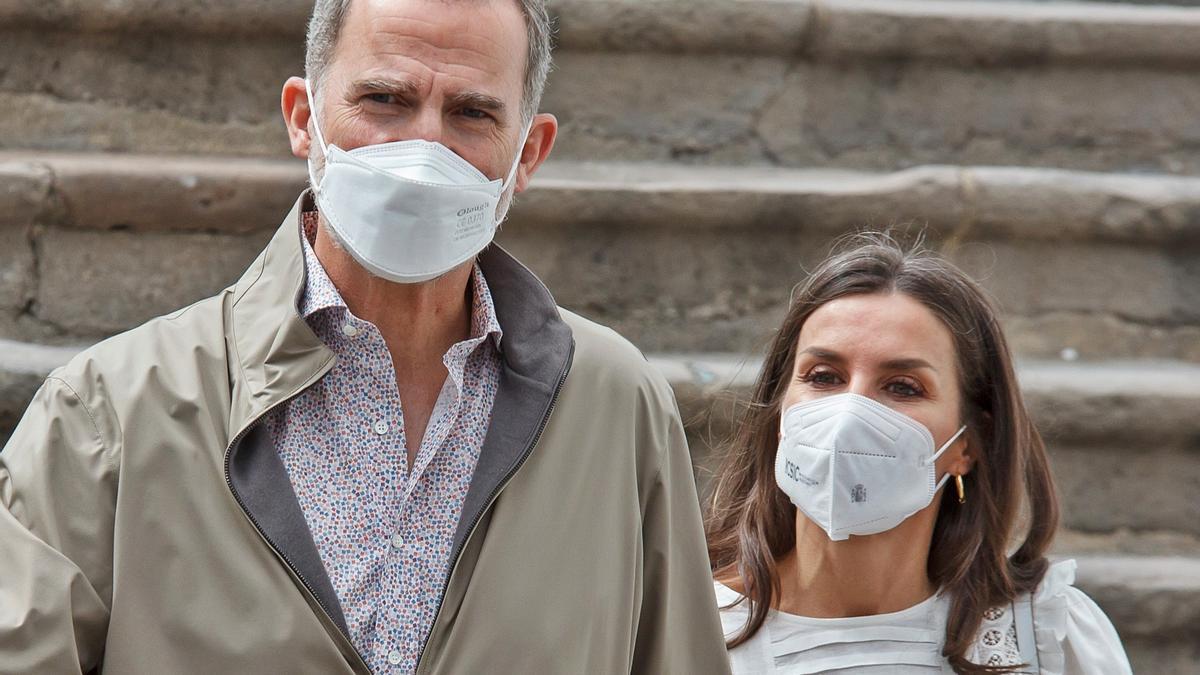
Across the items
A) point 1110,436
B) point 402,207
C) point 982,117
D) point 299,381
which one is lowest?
point 1110,436

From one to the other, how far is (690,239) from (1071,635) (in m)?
1.64

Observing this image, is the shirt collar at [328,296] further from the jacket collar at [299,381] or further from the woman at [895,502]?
the woman at [895,502]

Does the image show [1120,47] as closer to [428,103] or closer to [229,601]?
[428,103]

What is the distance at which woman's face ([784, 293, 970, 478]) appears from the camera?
2951mm

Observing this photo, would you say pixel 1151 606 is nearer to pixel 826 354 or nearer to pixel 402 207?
pixel 826 354

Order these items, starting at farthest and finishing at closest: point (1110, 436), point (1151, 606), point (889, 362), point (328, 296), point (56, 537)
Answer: point (1110, 436) < point (1151, 606) < point (889, 362) < point (328, 296) < point (56, 537)

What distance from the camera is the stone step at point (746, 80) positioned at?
13.2ft

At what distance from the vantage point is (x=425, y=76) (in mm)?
2008

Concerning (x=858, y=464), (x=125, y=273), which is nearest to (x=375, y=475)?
(x=858, y=464)

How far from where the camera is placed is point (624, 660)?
79.8 inches

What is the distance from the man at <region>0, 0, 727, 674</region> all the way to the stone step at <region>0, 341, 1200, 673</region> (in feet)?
5.46

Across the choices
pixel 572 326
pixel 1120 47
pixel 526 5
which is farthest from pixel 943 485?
pixel 1120 47

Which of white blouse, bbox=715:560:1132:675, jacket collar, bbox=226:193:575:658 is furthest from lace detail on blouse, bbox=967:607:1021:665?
jacket collar, bbox=226:193:575:658

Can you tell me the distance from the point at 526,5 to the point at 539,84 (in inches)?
5.1
